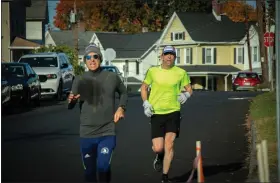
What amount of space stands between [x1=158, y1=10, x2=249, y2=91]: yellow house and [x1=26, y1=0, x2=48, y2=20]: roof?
14852 millimetres

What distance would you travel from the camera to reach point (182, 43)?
6581 centimetres

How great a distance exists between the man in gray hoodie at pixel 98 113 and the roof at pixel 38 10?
40.4 m

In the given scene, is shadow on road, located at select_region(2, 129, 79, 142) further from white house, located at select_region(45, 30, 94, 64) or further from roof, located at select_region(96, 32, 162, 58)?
white house, located at select_region(45, 30, 94, 64)

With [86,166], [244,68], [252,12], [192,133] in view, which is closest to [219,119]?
[192,133]

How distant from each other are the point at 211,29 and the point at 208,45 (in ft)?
8.75

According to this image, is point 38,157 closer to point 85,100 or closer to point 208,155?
point 208,155

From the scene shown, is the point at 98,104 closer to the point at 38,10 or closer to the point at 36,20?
the point at 36,20

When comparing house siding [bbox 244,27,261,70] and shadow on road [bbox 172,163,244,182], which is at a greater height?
house siding [bbox 244,27,261,70]

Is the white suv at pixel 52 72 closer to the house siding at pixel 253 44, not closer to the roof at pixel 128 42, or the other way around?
the house siding at pixel 253 44

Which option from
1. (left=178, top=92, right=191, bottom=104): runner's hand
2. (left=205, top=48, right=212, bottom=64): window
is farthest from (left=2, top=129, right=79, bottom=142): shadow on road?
(left=205, top=48, right=212, bottom=64): window

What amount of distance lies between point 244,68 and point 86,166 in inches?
2265

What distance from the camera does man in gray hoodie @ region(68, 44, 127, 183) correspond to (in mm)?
8367

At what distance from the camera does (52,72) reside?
82.4ft

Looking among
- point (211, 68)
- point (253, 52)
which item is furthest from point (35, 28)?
point (253, 52)
